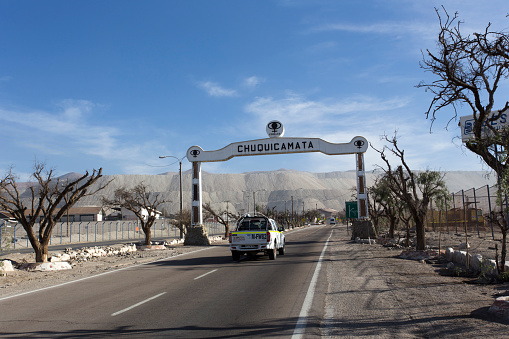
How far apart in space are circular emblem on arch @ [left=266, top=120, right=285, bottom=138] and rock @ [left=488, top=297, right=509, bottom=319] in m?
26.8

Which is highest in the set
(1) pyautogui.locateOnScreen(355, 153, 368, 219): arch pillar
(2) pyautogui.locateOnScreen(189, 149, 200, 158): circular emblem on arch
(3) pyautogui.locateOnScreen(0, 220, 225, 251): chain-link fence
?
(2) pyautogui.locateOnScreen(189, 149, 200, 158): circular emblem on arch

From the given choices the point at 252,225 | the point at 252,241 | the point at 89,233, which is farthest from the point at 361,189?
the point at 89,233

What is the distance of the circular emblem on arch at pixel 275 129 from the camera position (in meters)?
33.8

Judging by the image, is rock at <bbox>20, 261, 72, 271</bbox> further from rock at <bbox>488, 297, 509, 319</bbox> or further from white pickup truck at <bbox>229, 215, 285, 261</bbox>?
rock at <bbox>488, 297, 509, 319</bbox>

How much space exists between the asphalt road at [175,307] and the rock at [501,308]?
9.85ft

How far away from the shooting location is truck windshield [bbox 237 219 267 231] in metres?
20.1

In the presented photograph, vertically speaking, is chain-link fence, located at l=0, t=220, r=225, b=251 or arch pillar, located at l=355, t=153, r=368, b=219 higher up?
arch pillar, located at l=355, t=153, r=368, b=219

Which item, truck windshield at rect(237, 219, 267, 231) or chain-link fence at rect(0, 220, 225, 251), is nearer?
truck windshield at rect(237, 219, 267, 231)

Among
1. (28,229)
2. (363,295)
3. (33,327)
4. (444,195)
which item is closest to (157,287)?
(33,327)

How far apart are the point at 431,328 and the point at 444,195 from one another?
2586 cm

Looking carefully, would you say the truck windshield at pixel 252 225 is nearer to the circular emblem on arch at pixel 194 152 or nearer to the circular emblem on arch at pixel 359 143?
the circular emblem on arch at pixel 194 152

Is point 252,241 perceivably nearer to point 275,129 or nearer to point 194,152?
point 275,129

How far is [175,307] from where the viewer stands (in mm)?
8953

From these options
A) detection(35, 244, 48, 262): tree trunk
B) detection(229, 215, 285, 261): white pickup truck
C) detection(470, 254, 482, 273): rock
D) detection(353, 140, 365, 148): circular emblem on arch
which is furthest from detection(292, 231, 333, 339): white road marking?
detection(353, 140, 365, 148): circular emblem on arch
